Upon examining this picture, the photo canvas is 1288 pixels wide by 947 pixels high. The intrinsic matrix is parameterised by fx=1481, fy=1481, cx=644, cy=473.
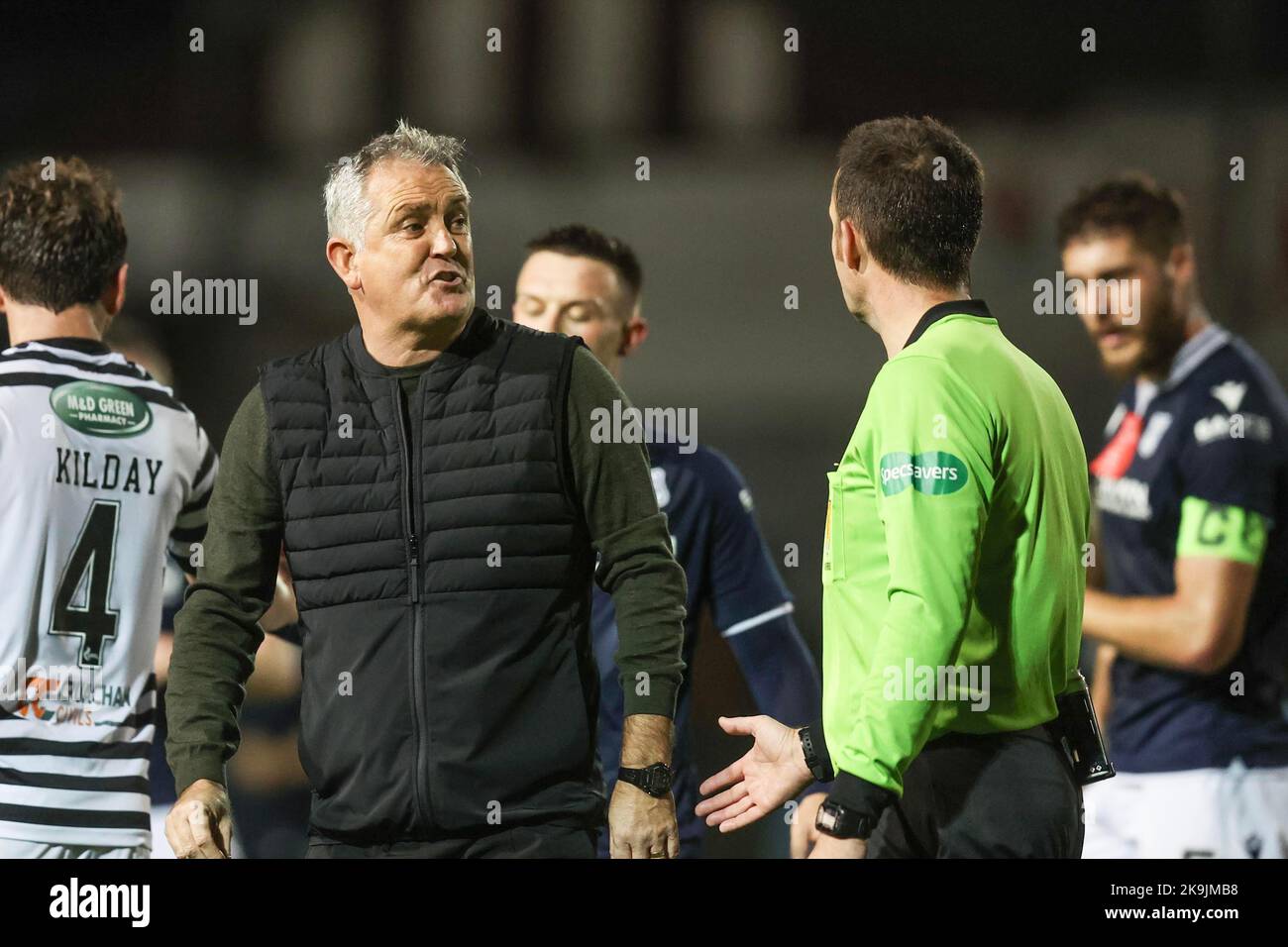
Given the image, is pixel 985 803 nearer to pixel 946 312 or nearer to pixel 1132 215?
pixel 946 312

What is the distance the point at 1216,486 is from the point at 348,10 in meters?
4.35

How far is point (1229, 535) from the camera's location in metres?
4.03

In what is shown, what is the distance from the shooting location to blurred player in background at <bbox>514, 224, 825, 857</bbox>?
137 inches

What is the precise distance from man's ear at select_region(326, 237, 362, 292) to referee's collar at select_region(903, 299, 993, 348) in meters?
1.03

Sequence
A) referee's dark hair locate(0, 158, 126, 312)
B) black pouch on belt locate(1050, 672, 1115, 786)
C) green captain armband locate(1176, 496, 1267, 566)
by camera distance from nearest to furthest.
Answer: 1. black pouch on belt locate(1050, 672, 1115, 786)
2. referee's dark hair locate(0, 158, 126, 312)
3. green captain armband locate(1176, 496, 1267, 566)

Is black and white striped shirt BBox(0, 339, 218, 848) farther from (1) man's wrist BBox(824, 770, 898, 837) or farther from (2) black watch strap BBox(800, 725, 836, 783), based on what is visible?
(1) man's wrist BBox(824, 770, 898, 837)

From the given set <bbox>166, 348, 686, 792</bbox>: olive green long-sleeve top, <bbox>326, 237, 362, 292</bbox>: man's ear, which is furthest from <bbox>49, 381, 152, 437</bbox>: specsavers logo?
<bbox>326, 237, 362, 292</bbox>: man's ear

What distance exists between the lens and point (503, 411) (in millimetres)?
2602

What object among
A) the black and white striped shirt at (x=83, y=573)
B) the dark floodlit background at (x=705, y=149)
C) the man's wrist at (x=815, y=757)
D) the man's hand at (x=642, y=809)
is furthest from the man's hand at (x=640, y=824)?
the dark floodlit background at (x=705, y=149)

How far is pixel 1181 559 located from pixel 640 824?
89.4 inches

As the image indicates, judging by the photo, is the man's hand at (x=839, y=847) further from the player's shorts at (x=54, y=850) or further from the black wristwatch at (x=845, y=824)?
the player's shorts at (x=54, y=850)

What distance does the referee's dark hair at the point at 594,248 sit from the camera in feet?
12.5
